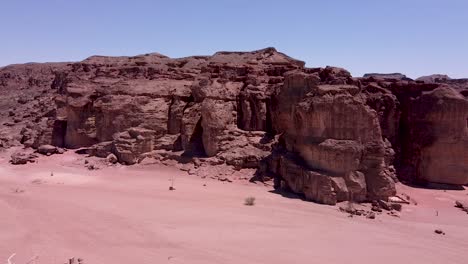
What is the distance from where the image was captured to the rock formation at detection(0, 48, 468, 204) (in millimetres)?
13461

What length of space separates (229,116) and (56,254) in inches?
430

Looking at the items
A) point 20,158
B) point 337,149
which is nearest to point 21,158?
point 20,158

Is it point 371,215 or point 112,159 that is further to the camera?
point 112,159

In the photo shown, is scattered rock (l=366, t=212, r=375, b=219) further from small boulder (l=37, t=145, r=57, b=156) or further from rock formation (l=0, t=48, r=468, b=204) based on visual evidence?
small boulder (l=37, t=145, r=57, b=156)

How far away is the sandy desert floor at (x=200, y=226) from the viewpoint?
26.5 feet

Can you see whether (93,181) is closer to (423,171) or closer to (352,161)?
(352,161)

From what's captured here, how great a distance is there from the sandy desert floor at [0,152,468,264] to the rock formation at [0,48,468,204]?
138cm

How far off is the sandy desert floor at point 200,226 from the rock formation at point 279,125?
54.4 inches

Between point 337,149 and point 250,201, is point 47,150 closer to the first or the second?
point 250,201

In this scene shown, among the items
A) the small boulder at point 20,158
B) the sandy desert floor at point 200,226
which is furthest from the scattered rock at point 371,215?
the small boulder at point 20,158

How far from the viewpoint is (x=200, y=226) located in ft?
32.6

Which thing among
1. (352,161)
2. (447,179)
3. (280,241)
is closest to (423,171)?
(447,179)

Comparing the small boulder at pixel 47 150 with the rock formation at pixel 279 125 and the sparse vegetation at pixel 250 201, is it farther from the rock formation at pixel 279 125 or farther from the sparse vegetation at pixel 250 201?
the sparse vegetation at pixel 250 201

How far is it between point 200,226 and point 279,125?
8363 millimetres
